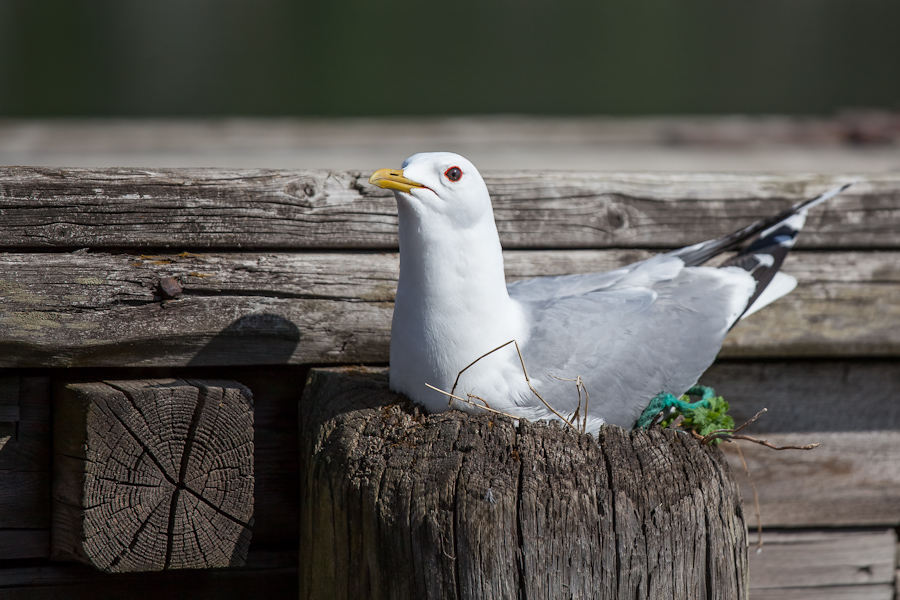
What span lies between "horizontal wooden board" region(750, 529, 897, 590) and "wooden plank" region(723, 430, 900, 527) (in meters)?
0.05

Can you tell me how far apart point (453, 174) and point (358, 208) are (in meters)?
0.50

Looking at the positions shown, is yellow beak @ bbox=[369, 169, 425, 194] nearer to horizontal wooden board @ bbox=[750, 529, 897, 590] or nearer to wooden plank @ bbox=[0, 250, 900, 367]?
wooden plank @ bbox=[0, 250, 900, 367]

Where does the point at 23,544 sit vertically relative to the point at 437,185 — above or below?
below

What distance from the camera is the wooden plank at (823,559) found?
8.28 ft

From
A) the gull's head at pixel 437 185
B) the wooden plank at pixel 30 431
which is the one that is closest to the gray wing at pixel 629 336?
the gull's head at pixel 437 185

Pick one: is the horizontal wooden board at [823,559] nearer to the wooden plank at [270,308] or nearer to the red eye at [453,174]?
the wooden plank at [270,308]

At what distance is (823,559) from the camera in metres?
2.54

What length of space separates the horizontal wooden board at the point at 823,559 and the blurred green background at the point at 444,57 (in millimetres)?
10473

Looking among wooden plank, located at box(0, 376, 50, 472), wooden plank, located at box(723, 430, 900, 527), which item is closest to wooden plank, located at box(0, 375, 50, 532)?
wooden plank, located at box(0, 376, 50, 472)

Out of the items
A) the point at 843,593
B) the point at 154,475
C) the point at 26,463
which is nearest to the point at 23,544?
the point at 26,463

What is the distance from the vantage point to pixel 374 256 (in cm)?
224

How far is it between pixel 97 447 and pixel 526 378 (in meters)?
1.00

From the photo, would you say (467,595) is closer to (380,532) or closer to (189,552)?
(380,532)

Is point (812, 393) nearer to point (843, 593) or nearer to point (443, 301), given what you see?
point (843, 593)
